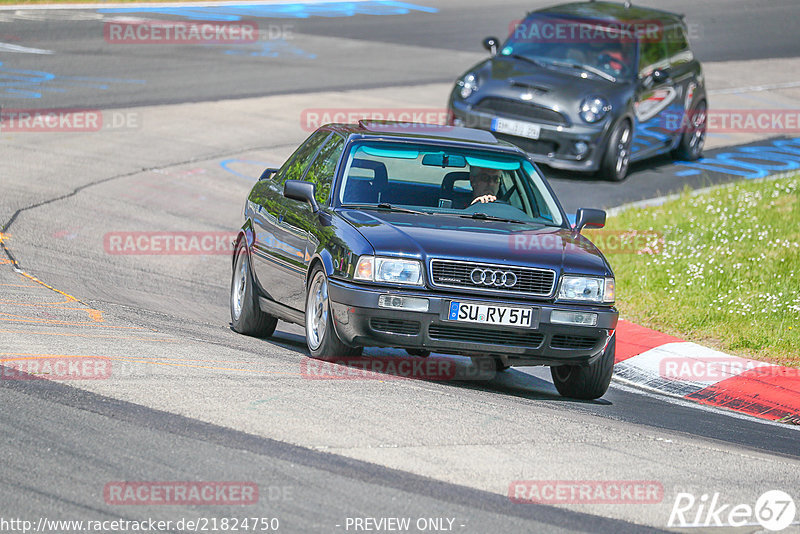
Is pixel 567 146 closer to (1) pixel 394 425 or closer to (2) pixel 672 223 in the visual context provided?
(2) pixel 672 223

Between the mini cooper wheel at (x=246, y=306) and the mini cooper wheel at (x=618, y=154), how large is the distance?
7305mm

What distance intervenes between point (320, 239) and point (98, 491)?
10.9 feet

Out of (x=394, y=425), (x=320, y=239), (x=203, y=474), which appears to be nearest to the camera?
(x=203, y=474)

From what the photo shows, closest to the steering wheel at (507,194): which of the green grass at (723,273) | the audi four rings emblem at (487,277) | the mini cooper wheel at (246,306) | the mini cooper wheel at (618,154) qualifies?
the audi four rings emblem at (487,277)

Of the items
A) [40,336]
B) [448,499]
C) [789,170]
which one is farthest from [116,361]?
[789,170]

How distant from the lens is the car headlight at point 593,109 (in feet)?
51.0

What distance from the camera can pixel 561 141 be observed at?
1561 centimetres

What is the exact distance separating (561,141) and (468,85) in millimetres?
1451

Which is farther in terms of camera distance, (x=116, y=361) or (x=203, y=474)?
(x=116, y=361)

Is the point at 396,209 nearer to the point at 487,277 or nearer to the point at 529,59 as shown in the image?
the point at 487,277

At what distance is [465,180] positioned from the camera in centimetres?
873

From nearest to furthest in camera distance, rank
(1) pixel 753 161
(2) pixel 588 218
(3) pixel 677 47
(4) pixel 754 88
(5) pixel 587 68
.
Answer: (2) pixel 588 218
(5) pixel 587 68
(3) pixel 677 47
(1) pixel 753 161
(4) pixel 754 88

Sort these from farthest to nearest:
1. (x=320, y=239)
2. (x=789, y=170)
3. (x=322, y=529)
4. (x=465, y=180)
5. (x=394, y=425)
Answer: (x=789, y=170) < (x=465, y=180) < (x=320, y=239) < (x=394, y=425) < (x=322, y=529)

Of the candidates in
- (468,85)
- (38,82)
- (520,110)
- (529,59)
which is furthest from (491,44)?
(38,82)
